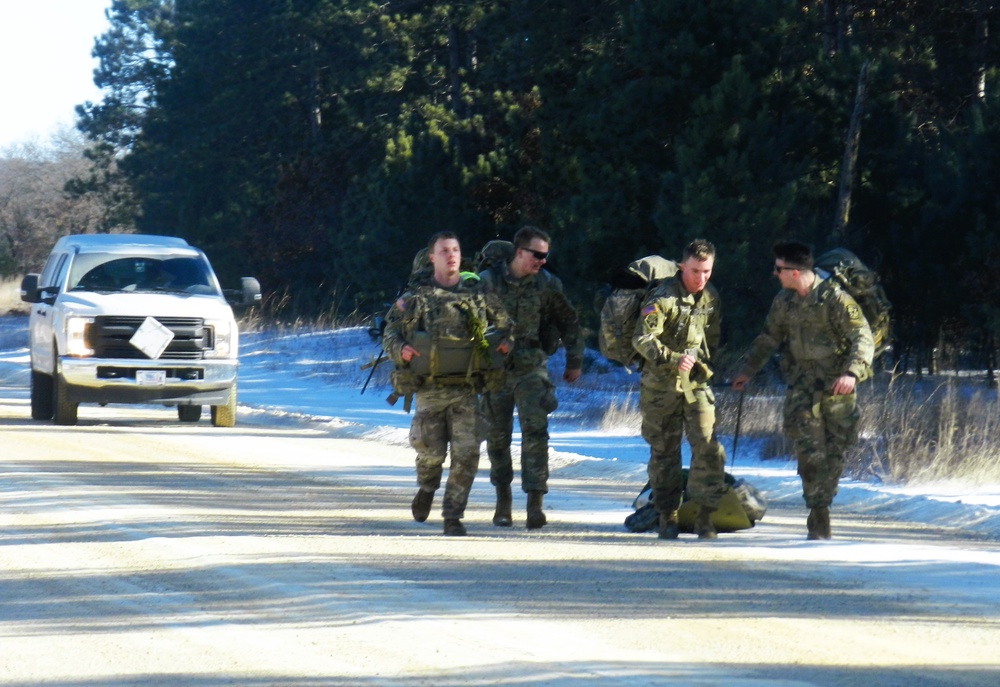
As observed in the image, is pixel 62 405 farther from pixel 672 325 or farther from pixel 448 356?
pixel 672 325

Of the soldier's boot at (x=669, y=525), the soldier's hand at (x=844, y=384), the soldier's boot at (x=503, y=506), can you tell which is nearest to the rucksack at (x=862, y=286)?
the soldier's hand at (x=844, y=384)

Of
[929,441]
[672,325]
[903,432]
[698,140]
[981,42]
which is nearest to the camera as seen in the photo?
[672,325]

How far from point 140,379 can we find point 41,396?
6.85ft

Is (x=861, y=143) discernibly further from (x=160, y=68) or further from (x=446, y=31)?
(x=160, y=68)

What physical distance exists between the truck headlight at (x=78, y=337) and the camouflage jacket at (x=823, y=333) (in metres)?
8.90

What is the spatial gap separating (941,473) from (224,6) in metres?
37.8

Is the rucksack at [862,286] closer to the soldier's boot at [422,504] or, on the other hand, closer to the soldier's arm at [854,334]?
the soldier's arm at [854,334]

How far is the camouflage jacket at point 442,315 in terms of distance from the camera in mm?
9141

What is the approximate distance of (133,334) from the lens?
630 inches

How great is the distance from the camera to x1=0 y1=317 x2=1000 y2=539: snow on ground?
10.8 m

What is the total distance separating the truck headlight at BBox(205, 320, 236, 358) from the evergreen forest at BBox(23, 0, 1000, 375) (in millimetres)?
7243

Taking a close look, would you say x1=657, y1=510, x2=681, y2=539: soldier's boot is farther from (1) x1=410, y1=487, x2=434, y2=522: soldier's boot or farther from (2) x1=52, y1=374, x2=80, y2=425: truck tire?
(2) x1=52, y1=374, x2=80, y2=425: truck tire

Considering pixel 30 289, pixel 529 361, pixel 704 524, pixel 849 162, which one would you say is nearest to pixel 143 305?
pixel 30 289

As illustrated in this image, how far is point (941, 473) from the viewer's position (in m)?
11.8
